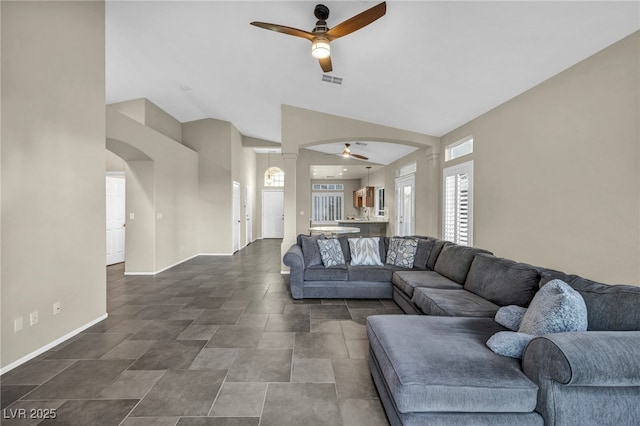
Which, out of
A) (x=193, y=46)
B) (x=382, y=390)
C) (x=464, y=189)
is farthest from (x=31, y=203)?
(x=464, y=189)

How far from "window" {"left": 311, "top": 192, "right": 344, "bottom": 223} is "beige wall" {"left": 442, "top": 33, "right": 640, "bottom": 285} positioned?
886 centimetres

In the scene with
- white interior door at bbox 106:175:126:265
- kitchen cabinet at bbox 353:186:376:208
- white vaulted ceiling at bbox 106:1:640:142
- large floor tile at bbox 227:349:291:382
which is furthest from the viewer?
kitchen cabinet at bbox 353:186:376:208

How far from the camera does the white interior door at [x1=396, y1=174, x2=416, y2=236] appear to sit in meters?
7.55

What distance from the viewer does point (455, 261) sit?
354cm

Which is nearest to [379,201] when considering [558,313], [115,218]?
[115,218]

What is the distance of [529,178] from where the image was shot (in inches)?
138

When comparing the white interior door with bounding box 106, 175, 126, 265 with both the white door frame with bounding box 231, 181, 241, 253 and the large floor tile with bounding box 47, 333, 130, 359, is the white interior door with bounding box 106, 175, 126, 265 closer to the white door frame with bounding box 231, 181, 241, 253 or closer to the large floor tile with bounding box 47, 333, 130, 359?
the white door frame with bounding box 231, 181, 241, 253

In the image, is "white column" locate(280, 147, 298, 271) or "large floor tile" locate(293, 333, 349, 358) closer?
"large floor tile" locate(293, 333, 349, 358)

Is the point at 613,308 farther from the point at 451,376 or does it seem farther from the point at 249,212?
the point at 249,212

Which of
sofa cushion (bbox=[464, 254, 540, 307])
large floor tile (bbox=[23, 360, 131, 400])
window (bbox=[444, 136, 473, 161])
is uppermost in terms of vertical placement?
window (bbox=[444, 136, 473, 161])

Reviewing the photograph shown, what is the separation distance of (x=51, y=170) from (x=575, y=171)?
5124 mm

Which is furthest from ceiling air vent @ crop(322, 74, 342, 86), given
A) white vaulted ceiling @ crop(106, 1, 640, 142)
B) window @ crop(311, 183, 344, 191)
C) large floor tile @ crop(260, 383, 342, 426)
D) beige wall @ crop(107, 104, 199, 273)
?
window @ crop(311, 183, 344, 191)

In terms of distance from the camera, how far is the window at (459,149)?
4938 millimetres

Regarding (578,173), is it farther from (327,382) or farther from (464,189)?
(327,382)
